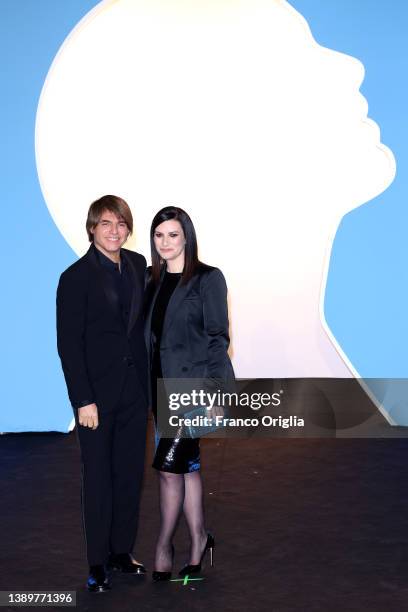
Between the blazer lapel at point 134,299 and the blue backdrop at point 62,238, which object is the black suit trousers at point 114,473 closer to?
the blazer lapel at point 134,299

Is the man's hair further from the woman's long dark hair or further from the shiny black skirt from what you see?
the shiny black skirt

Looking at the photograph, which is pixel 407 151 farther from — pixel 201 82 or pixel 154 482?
pixel 154 482

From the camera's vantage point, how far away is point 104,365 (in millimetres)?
2920

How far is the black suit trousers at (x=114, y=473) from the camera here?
2916mm

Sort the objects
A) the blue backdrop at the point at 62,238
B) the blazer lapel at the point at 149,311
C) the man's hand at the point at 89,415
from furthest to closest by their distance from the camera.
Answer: the blue backdrop at the point at 62,238
the blazer lapel at the point at 149,311
the man's hand at the point at 89,415

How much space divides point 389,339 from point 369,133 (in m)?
1.26

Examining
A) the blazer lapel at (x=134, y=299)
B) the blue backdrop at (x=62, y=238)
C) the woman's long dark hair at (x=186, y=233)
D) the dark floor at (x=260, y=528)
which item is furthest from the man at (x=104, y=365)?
the blue backdrop at (x=62, y=238)

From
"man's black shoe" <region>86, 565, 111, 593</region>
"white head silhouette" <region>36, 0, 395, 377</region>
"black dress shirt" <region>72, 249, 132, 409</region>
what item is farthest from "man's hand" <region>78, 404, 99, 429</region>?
"white head silhouette" <region>36, 0, 395, 377</region>

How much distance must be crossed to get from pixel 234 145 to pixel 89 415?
2.93 meters

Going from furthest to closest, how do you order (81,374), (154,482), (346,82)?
(346,82) → (154,482) → (81,374)

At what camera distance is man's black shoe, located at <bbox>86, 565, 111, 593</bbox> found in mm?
2924

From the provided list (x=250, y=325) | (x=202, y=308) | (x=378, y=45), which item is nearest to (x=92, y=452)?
(x=202, y=308)

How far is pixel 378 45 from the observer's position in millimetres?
5305

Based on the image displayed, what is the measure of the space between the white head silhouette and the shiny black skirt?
254 cm
